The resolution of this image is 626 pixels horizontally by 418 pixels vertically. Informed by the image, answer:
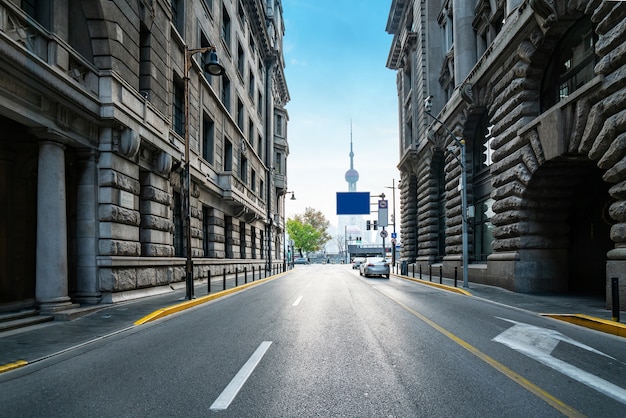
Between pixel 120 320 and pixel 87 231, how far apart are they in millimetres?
3725

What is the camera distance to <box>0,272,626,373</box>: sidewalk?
6.74 metres

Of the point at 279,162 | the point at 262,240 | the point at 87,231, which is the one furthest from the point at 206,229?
the point at 279,162

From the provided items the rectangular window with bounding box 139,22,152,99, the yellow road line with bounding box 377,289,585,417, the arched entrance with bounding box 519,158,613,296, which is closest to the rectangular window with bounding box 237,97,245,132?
the rectangular window with bounding box 139,22,152,99

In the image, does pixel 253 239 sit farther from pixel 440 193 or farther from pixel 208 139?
pixel 440 193

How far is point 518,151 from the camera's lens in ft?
53.0

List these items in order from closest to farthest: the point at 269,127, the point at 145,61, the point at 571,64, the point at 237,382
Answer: the point at 237,382 → the point at 571,64 → the point at 145,61 → the point at 269,127

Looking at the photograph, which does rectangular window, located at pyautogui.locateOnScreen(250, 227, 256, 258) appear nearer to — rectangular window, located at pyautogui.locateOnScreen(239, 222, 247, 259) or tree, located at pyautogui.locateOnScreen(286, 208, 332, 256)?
rectangular window, located at pyautogui.locateOnScreen(239, 222, 247, 259)

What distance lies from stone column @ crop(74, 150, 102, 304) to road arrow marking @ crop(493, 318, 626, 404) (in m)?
10.5

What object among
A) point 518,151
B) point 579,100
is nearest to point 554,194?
point 518,151

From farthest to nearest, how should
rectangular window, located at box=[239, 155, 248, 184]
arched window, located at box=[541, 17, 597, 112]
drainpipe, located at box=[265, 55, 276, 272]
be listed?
1. drainpipe, located at box=[265, 55, 276, 272]
2. rectangular window, located at box=[239, 155, 248, 184]
3. arched window, located at box=[541, 17, 597, 112]

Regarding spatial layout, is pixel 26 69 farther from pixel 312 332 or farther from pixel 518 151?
pixel 518 151

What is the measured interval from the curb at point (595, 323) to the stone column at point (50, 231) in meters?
12.1

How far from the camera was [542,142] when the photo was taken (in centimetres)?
1435

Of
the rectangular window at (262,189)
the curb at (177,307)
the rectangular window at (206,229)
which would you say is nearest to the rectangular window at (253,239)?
the rectangular window at (262,189)
